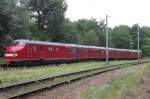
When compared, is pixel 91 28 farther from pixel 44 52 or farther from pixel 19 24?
pixel 44 52

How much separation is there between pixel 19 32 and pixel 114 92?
1483 inches

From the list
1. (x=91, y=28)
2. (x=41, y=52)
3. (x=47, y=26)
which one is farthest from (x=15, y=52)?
(x=91, y=28)

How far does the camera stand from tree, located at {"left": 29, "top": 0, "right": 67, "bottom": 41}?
234 ft

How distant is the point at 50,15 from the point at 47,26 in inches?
104

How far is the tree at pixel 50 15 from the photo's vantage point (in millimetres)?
71188

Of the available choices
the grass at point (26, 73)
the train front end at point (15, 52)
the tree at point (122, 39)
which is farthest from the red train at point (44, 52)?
the tree at point (122, 39)

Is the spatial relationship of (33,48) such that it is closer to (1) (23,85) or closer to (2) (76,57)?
(2) (76,57)

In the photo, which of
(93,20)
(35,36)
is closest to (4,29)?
(35,36)

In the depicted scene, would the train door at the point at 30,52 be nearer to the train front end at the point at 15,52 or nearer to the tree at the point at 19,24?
the train front end at the point at 15,52

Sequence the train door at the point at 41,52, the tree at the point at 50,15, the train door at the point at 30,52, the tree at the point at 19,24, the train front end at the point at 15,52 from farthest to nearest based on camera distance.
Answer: the tree at the point at 50,15 → the tree at the point at 19,24 → the train door at the point at 41,52 → the train door at the point at 30,52 → the train front end at the point at 15,52

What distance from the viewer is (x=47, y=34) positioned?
7169 centimetres

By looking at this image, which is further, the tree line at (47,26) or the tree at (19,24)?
the tree at (19,24)

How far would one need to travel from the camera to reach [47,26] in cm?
7288

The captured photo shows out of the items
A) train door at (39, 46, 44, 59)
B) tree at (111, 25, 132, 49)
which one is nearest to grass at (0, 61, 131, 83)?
train door at (39, 46, 44, 59)
